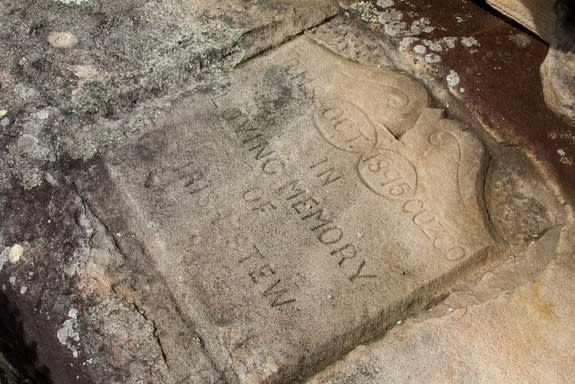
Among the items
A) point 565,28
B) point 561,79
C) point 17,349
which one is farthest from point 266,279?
point 565,28

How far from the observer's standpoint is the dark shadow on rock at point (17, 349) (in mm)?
2047

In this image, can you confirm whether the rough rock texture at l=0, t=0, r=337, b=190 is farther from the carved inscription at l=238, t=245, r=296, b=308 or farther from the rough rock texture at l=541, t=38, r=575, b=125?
the rough rock texture at l=541, t=38, r=575, b=125

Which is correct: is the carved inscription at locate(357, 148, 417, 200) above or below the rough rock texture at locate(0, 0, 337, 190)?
below

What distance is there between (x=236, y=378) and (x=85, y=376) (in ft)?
1.71

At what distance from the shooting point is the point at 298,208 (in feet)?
7.31

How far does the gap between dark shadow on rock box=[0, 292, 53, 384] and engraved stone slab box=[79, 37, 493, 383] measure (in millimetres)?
484

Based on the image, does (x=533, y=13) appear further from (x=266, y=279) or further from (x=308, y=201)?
(x=266, y=279)

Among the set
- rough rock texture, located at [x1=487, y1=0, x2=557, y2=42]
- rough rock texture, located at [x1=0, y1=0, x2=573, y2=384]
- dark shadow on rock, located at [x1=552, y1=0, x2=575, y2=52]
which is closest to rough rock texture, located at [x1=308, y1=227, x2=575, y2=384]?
rough rock texture, located at [x1=0, y1=0, x2=573, y2=384]

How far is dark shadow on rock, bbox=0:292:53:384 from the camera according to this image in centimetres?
205

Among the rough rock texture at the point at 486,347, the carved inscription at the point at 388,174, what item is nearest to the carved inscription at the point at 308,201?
the carved inscription at the point at 388,174

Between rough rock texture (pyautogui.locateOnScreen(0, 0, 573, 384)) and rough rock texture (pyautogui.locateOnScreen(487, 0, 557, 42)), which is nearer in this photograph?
rough rock texture (pyautogui.locateOnScreen(0, 0, 573, 384))

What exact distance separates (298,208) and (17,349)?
1117 millimetres

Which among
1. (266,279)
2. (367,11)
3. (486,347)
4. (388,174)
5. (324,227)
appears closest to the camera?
(486,347)

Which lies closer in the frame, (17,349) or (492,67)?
(17,349)
